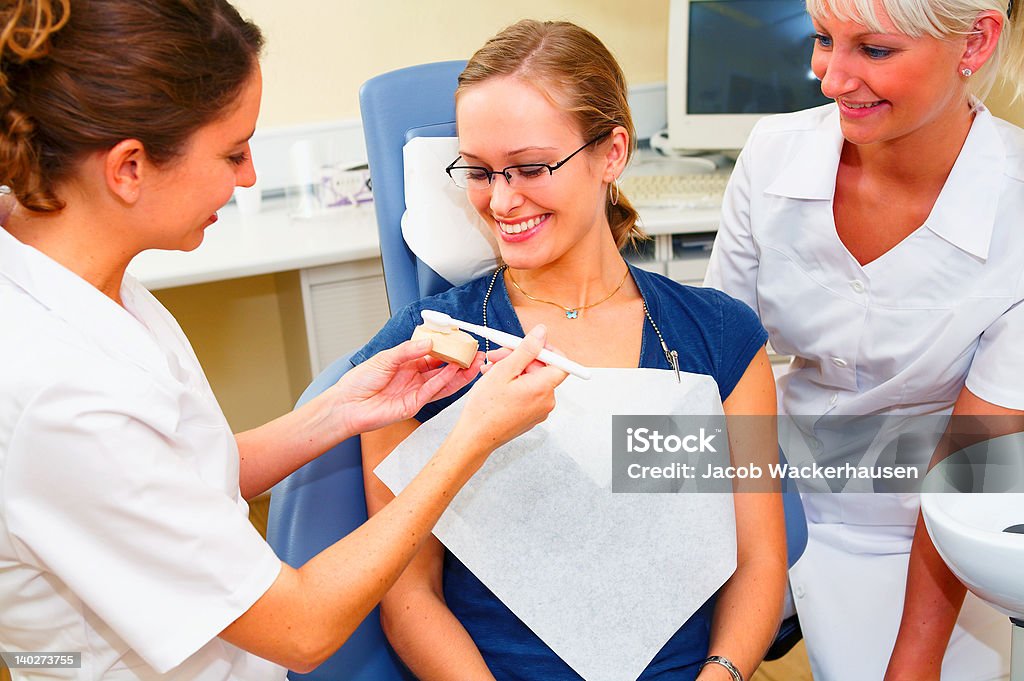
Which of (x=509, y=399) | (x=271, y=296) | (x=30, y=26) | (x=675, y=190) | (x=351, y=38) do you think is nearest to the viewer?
(x=30, y=26)

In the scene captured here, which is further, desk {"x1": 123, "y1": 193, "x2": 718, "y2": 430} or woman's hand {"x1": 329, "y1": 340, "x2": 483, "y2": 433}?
desk {"x1": 123, "y1": 193, "x2": 718, "y2": 430}

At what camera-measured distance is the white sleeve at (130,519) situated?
796 mm

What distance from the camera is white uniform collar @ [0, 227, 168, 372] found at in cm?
86

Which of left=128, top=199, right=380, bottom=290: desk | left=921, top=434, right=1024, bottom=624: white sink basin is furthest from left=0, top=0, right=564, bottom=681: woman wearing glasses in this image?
left=128, top=199, right=380, bottom=290: desk

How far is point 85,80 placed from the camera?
83 centimetres

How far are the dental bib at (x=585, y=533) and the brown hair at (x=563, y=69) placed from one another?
337 millimetres

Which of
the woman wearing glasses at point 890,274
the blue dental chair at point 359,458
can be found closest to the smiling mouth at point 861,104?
the woman wearing glasses at point 890,274

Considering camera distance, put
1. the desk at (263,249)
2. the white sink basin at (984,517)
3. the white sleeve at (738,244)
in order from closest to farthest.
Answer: the white sink basin at (984,517), the white sleeve at (738,244), the desk at (263,249)

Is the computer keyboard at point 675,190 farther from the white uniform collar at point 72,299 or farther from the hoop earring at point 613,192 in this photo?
the white uniform collar at point 72,299

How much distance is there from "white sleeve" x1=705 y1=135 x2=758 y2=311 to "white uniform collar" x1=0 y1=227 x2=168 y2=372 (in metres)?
0.92

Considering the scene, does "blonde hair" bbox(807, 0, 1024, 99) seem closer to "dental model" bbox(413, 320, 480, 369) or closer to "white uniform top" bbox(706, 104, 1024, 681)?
"white uniform top" bbox(706, 104, 1024, 681)

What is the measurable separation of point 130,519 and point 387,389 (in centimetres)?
44

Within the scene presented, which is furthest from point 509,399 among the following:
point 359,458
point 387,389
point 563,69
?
point 563,69

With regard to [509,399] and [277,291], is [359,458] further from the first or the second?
[277,291]
